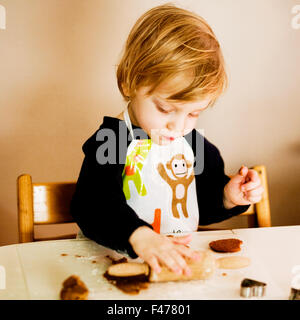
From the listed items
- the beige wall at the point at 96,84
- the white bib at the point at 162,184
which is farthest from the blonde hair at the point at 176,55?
the beige wall at the point at 96,84

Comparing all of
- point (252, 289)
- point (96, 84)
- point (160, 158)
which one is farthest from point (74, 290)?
point (96, 84)

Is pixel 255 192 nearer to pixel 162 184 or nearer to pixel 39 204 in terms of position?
pixel 162 184

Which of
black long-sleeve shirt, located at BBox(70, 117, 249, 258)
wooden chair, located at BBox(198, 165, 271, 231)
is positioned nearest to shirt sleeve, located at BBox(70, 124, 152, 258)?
black long-sleeve shirt, located at BBox(70, 117, 249, 258)

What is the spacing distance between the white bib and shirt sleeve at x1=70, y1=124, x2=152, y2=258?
56 millimetres

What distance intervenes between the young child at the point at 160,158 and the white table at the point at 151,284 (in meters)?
0.04

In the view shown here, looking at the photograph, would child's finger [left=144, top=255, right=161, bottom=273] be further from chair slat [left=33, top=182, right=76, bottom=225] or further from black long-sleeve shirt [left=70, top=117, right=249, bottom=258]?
chair slat [left=33, top=182, right=76, bottom=225]

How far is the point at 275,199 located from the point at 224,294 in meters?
0.75

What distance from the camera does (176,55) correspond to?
58 cm

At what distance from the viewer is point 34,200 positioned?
2.46 ft

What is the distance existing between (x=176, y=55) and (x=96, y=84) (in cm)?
50

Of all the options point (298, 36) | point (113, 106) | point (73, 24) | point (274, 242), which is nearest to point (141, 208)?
point (274, 242)

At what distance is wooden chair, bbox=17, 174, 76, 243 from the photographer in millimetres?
729
